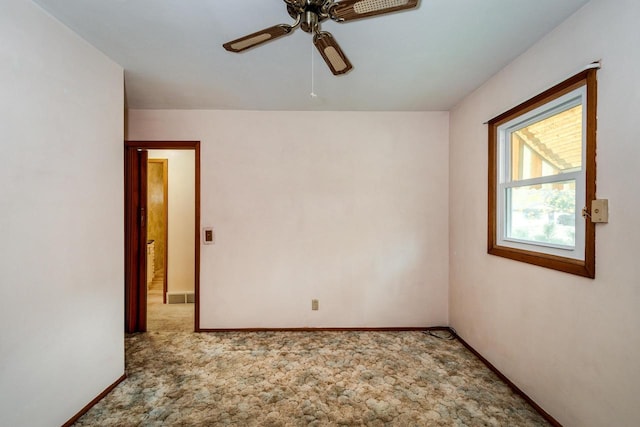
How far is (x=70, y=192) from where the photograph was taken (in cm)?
180

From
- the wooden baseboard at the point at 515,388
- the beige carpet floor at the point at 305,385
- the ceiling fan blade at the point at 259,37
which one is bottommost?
the beige carpet floor at the point at 305,385

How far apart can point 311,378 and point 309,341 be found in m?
0.63

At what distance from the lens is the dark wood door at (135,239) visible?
2955 millimetres

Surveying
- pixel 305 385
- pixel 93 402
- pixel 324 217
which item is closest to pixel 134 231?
pixel 93 402

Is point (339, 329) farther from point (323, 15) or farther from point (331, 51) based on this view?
point (323, 15)

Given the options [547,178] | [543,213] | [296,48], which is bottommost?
[543,213]

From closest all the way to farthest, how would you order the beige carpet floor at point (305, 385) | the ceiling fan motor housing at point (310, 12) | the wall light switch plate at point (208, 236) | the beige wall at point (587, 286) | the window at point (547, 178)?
the ceiling fan motor housing at point (310, 12)
the beige wall at point (587, 286)
the window at point (547, 178)
the beige carpet floor at point (305, 385)
the wall light switch plate at point (208, 236)

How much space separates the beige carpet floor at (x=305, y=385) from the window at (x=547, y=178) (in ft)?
3.51

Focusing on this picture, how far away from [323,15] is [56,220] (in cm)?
191

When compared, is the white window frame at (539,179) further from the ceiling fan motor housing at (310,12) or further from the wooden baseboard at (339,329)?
the ceiling fan motor housing at (310,12)

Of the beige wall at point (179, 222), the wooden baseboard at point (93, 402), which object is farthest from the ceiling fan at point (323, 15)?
the beige wall at point (179, 222)

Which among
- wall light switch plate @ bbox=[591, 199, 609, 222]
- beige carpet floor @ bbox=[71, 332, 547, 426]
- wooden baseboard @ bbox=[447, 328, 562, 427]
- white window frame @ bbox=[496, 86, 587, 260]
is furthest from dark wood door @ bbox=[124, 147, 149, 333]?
wall light switch plate @ bbox=[591, 199, 609, 222]

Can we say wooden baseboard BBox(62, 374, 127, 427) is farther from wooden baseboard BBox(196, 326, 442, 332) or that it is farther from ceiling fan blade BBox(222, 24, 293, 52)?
ceiling fan blade BBox(222, 24, 293, 52)

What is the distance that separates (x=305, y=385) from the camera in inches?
84.4
